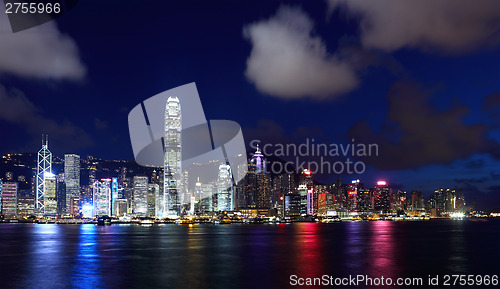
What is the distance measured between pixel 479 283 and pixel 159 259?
1470 inches

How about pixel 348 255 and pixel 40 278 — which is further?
pixel 348 255

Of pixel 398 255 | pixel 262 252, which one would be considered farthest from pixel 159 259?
pixel 398 255

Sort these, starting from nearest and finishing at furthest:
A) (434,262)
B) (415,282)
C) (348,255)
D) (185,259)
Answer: (415,282)
(434,262)
(185,259)
(348,255)

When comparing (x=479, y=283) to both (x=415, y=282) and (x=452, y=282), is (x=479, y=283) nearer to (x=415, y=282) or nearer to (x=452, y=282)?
(x=452, y=282)

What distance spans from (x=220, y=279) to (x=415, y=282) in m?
17.3

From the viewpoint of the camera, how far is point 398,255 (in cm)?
6612

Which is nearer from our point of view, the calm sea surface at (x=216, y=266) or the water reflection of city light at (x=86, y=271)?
the water reflection of city light at (x=86, y=271)

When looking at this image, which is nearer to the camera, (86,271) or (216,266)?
(86,271)

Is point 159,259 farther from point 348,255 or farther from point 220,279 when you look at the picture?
point 348,255

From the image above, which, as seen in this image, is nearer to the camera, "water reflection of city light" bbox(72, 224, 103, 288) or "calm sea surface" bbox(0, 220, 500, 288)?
"water reflection of city light" bbox(72, 224, 103, 288)

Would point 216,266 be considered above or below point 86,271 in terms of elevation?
below

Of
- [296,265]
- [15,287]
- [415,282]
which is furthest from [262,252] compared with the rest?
[15,287]

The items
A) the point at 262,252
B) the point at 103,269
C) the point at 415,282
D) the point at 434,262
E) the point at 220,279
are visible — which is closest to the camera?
the point at 415,282

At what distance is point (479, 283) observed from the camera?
4316 cm
